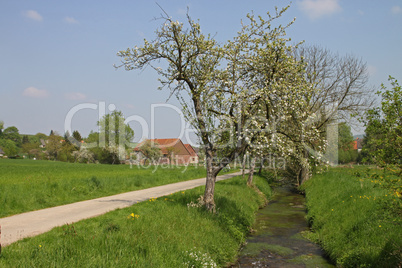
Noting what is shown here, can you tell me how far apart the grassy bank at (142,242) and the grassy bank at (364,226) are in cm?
356

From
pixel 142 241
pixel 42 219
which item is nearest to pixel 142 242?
pixel 142 241

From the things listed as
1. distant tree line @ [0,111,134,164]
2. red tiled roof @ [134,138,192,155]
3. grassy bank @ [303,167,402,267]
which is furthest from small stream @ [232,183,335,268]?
red tiled roof @ [134,138,192,155]

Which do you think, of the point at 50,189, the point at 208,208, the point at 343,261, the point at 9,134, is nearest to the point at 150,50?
the point at 208,208

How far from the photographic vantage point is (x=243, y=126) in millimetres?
12789

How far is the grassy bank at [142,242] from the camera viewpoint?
21.9 ft

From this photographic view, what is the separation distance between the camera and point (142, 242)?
8.37 metres

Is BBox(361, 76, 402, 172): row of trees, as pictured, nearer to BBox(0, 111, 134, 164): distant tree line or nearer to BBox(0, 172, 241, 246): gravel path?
BBox(0, 172, 241, 246): gravel path

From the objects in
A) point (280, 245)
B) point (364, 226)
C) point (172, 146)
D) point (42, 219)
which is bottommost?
point (280, 245)

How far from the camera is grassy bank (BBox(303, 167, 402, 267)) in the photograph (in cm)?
794

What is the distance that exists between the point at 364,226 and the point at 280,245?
3510 mm

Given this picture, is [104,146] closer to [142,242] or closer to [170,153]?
[170,153]

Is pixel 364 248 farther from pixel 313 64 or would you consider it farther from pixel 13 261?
pixel 313 64

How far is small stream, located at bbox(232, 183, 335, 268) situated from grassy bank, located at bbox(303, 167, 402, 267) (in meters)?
0.60

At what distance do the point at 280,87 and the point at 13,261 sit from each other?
32.7 feet
